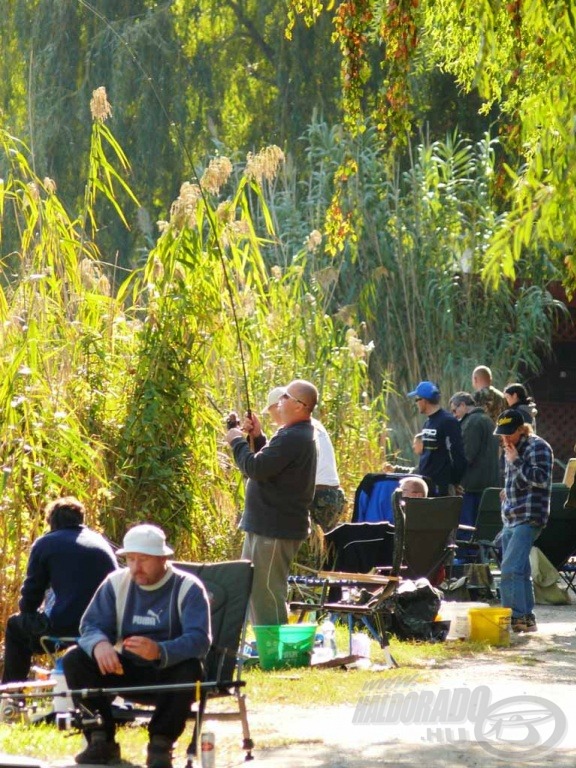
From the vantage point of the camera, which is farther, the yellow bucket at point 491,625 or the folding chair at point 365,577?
the yellow bucket at point 491,625

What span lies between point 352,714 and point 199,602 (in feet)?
5.06

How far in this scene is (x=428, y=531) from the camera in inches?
472

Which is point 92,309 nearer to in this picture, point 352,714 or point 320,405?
point 320,405

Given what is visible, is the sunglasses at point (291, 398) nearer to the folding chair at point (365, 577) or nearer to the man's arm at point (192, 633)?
the folding chair at point (365, 577)

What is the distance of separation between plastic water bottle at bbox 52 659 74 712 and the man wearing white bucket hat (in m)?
0.27

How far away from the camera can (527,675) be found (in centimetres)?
971

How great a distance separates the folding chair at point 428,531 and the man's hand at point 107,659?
5.07 metres

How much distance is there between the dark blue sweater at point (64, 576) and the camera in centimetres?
821

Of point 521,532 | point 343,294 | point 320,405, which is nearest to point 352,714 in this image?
point 521,532

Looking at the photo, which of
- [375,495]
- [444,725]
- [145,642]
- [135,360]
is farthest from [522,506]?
[145,642]

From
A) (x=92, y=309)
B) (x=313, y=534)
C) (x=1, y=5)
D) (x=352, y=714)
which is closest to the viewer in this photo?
(x=352, y=714)

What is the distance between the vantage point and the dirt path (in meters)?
7.14

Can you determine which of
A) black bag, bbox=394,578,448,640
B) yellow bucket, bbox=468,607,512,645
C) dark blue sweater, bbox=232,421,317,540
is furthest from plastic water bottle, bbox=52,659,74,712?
yellow bucket, bbox=468,607,512,645

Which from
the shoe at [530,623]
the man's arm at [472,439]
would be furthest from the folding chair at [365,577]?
the man's arm at [472,439]
